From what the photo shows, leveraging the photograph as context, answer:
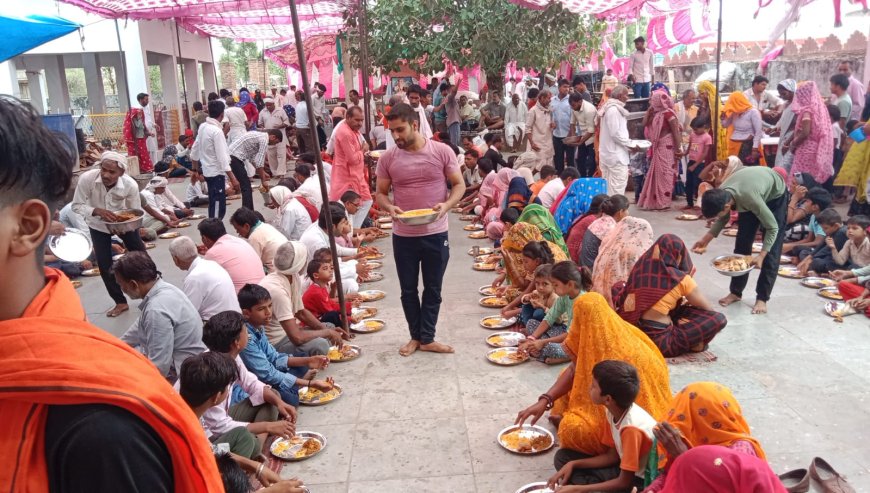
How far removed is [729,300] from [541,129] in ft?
19.3

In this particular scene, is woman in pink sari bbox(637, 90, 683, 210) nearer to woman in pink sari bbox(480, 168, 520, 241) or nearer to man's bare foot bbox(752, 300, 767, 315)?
woman in pink sari bbox(480, 168, 520, 241)

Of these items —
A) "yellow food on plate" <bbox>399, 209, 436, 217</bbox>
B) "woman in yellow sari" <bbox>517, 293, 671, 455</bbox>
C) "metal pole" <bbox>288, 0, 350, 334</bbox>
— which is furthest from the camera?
"yellow food on plate" <bbox>399, 209, 436, 217</bbox>

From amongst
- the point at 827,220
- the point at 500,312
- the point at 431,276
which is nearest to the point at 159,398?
the point at 431,276

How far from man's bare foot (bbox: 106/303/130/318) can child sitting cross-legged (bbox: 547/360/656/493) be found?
4.67 m

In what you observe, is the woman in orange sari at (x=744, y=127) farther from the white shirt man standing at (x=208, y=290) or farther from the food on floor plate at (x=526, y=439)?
the white shirt man standing at (x=208, y=290)

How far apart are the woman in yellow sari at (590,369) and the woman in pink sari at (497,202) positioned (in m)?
4.11

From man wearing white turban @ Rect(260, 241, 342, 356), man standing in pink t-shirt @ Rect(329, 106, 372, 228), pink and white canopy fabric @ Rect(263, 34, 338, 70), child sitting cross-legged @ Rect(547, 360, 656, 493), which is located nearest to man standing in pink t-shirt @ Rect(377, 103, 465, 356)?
man wearing white turban @ Rect(260, 241, 342, 356)

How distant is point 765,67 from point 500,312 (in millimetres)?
11649

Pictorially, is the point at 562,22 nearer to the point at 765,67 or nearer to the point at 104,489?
the point at 765,67

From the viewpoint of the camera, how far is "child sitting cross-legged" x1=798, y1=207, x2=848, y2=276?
6.21 metres

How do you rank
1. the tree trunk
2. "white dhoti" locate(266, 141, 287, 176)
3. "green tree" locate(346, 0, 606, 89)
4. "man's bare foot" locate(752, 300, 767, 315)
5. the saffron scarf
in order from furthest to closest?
the tree trunk → "white dhoti" locate(266, 141, 287, 176) → "green tree" locate(346, 0, 606, 89) → "man's bare foot" locate(752, 300, 767, 315) → the saffron scarf

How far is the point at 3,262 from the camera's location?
849 mm

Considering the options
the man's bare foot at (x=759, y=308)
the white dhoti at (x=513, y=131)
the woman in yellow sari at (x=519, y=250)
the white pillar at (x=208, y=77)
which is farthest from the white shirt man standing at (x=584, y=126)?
the white pillar at (x=208, y=77)

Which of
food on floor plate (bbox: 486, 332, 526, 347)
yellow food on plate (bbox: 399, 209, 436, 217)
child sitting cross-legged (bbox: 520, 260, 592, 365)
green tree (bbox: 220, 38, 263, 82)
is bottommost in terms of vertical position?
food on floor plate (bbox: 486, 332, 526, 347)
